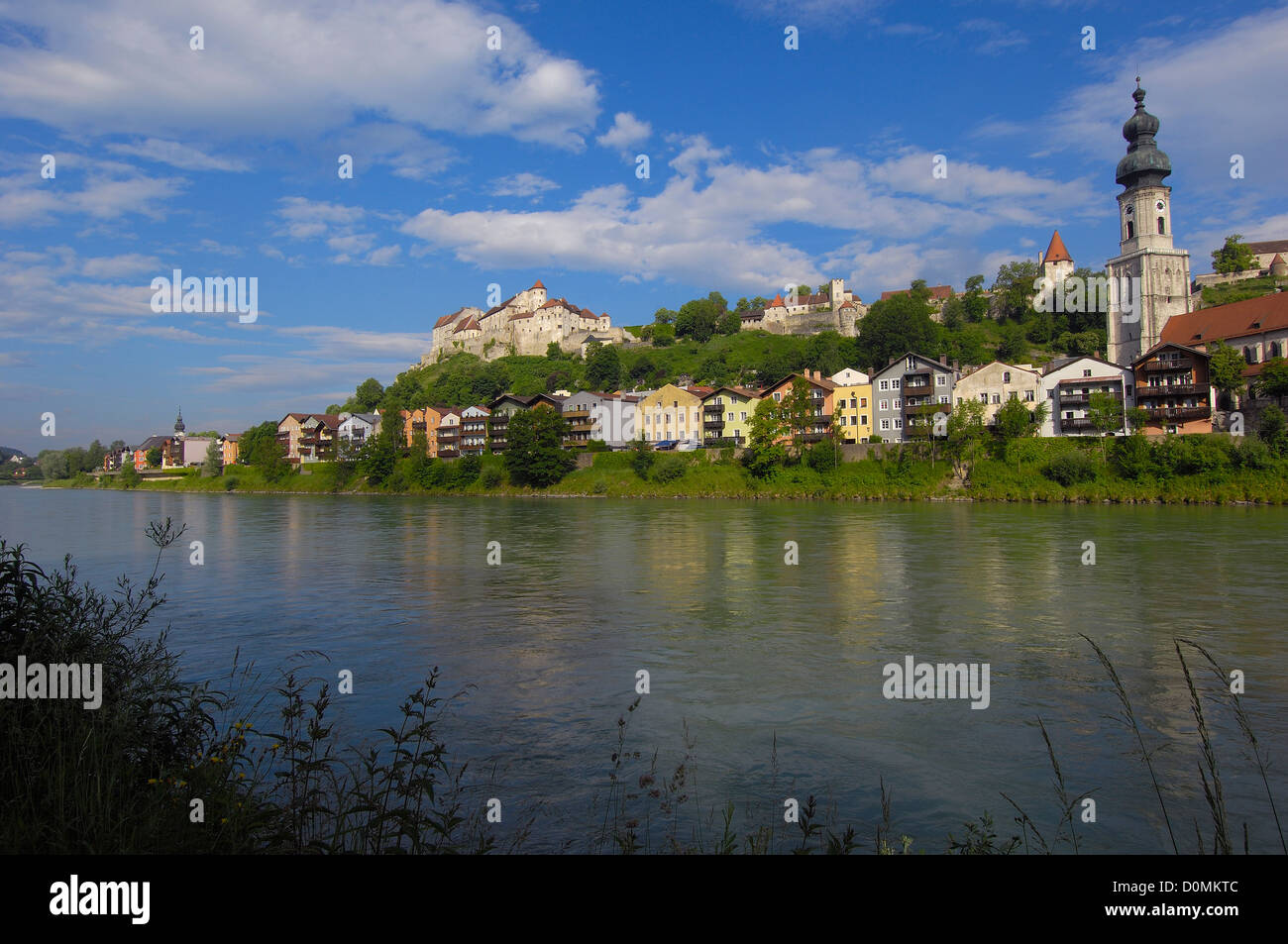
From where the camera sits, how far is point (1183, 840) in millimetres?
7445

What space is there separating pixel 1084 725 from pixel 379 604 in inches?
622

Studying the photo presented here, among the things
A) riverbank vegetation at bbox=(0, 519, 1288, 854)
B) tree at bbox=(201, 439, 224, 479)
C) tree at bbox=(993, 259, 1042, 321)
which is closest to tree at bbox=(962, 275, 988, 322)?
tree at bbox=(993, 259, 1042, 321)

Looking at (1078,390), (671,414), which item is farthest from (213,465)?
(1078,390)

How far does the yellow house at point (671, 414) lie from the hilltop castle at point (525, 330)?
63.1 meters

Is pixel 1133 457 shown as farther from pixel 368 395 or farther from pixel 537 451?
pixel 368 395

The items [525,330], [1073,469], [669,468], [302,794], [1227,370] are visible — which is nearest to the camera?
[302,794]

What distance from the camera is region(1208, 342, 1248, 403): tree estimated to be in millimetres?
62094

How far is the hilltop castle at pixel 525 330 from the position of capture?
530 ft

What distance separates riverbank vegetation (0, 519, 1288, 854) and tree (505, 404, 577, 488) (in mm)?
72228

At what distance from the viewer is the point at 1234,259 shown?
12425 cm

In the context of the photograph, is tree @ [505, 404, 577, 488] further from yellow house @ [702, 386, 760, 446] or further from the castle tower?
the castle tower

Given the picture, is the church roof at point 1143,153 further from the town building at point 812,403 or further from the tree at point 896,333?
the town building at point 812,403

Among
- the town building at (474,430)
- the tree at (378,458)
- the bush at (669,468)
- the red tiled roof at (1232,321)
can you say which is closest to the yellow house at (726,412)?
the bush at (669,468)

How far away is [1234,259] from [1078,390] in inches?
3229
